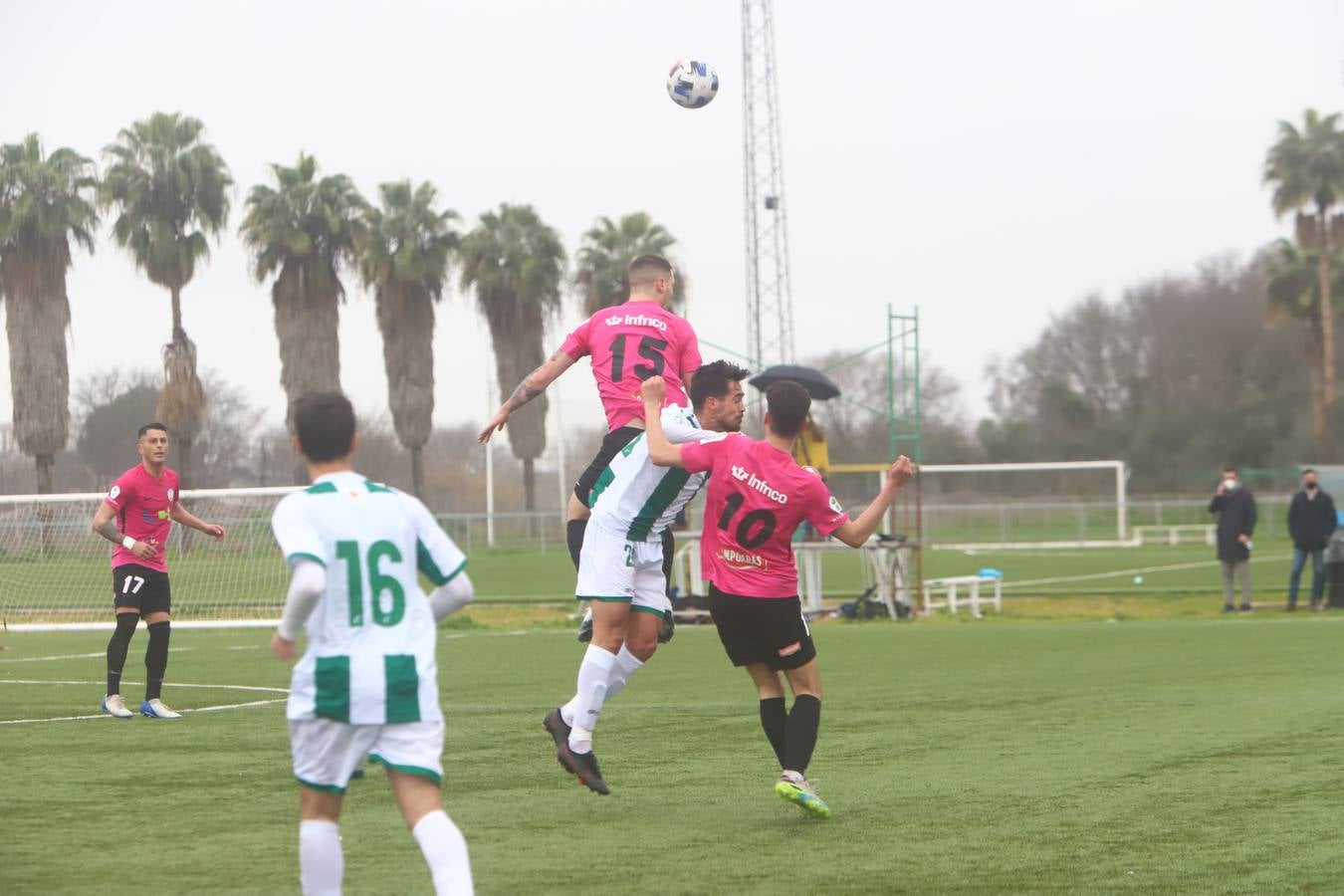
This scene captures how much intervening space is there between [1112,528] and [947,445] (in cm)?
2759

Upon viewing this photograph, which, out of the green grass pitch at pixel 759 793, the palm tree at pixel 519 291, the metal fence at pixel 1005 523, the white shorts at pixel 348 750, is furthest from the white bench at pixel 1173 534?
the white shorts at pixel 348 750

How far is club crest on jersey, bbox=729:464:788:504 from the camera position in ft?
22.5

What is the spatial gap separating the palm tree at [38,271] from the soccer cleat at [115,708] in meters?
31.1

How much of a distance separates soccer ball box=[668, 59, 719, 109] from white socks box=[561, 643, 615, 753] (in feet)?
19.3

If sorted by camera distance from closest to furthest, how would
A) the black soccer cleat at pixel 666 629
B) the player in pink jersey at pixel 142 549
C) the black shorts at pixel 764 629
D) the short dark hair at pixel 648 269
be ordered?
1. the black shorts at pixel 764 629
2. the black soccer cleat at pixel 666 629
3. the short dark hair at pixel 648 269
4. the player in pink jersey at pixel 142 549

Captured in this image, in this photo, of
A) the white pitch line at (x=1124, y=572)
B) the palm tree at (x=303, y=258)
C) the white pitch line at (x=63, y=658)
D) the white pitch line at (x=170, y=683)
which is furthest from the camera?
the palm tree at (x=303, y=258)

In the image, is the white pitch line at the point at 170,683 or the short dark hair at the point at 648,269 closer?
the short dark hair at the point at 648,269

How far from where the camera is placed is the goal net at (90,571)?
69.5 feet

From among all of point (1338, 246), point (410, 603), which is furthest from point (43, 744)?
point (1338, 246)

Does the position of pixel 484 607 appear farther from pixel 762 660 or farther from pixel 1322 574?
pixel 762 660

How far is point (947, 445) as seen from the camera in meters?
81.2

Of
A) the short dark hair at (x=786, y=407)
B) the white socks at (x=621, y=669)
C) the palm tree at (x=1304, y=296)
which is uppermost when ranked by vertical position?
the palm tree at (x=1304, y=296)

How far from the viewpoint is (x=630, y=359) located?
8164mm

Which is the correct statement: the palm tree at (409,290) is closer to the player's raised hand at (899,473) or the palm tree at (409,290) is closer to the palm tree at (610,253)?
the palm tree at (610,253)
